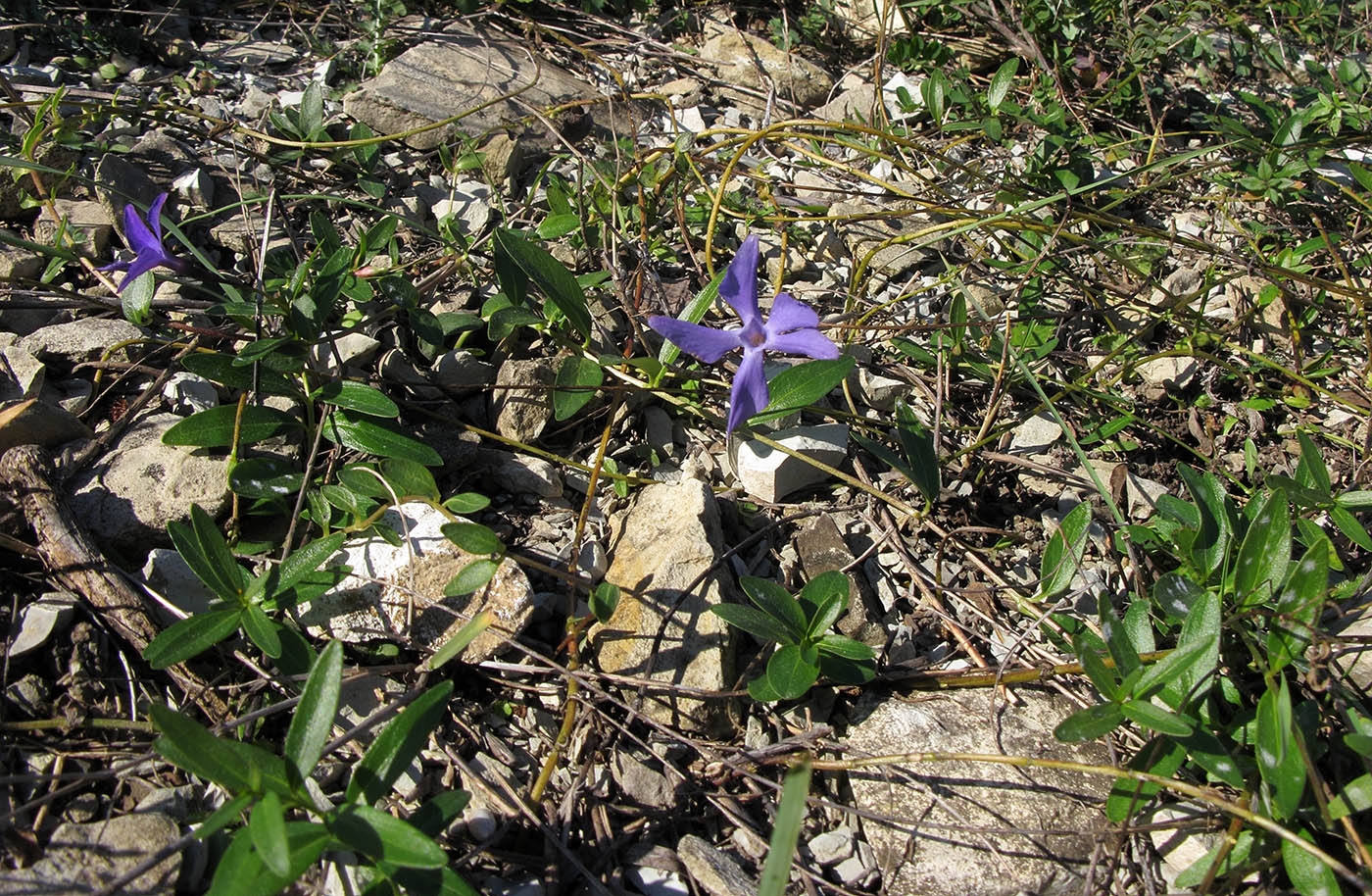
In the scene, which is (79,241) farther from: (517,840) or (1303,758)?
(1303,758)

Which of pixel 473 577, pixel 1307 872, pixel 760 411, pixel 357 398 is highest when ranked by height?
pixel 760 411

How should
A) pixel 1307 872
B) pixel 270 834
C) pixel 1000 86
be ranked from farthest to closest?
1. pixel 1000 86
2. pixel 1307 872
3. pixel 270 834

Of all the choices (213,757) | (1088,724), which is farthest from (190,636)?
(1088,724)

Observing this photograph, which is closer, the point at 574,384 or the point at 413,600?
the point at 413,600

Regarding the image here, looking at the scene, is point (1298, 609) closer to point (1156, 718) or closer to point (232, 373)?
point (1156, 718)

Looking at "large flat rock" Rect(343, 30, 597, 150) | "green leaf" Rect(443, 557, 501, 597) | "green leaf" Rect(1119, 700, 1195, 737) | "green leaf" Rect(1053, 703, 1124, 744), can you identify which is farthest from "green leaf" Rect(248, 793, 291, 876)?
"large flat rock" Rect(343, 30, 597, 150)
